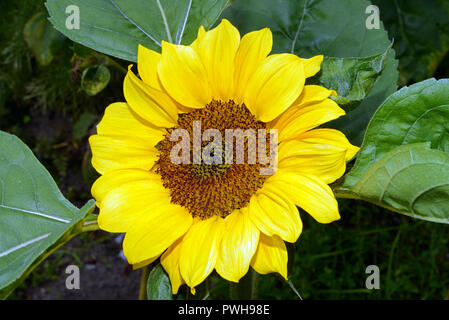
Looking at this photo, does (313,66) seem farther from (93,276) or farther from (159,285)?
(93,276)

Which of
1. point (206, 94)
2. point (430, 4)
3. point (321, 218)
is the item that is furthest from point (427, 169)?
point (430, 4)

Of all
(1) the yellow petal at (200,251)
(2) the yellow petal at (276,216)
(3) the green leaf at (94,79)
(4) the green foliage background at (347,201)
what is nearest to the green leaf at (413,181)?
(2) the yellow petal at (276,216)

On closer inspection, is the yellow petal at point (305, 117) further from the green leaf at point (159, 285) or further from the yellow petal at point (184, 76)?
the green leaf at point (159, 285)

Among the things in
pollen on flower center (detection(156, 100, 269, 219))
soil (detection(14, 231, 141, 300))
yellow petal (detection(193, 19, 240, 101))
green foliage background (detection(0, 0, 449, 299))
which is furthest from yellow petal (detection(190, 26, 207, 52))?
soil (detection(14, 231, 141, 300))

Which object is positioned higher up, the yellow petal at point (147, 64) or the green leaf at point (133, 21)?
the green leaf at point (133, 21)

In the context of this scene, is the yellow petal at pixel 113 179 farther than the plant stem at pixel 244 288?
No

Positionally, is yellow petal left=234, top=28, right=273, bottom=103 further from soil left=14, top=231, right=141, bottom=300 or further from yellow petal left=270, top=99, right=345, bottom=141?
soil left=14, top=231, right=141, bottom=300

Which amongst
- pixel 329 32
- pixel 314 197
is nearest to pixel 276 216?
pixel 314 197
